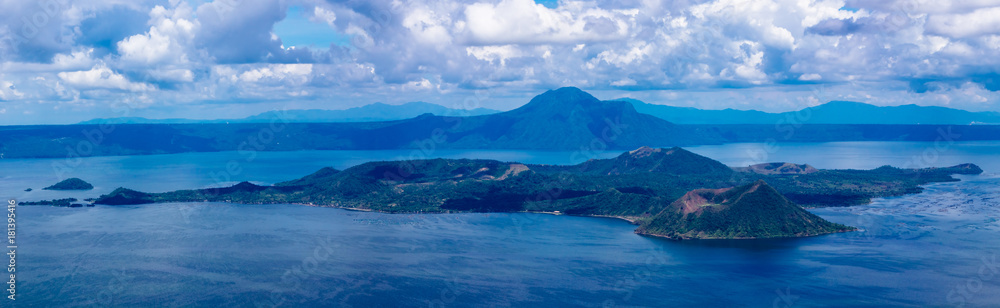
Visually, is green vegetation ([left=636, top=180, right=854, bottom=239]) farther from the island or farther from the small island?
the small island

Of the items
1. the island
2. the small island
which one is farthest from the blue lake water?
the small island

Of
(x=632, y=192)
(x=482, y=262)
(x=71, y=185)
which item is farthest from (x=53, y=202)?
(x=632, y=192)

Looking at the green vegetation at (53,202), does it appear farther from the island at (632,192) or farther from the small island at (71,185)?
the small island at (71,185)

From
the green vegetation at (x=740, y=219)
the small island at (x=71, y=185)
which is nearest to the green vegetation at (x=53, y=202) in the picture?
the small island at (x=71, y=185)

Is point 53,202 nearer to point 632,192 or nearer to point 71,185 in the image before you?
point 71,185

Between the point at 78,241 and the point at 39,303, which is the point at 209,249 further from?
the point at 39,303

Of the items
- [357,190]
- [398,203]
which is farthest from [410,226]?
[357,190]
